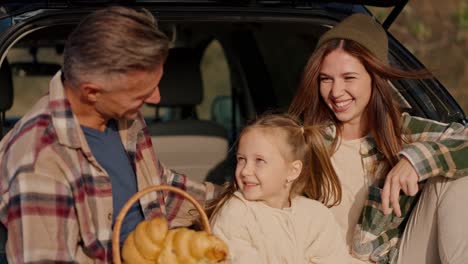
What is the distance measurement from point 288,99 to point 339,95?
1.27 metres

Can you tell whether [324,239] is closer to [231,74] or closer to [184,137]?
[184,137]

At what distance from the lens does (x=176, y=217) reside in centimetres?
297

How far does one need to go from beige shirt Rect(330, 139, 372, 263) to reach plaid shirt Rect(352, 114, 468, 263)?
26 millimetres

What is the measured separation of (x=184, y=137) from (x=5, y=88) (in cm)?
76

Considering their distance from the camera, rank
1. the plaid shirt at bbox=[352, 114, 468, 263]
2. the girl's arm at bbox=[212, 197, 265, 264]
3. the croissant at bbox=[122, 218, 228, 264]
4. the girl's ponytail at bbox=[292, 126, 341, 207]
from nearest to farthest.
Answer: the croissant at bbox=[122, 218, 228, 264] < the girl's arm at bbox=[212, 197, 265, 264] < the plaid shirt at bbox=[352, 114, 468, 263] < the girl's ponytail at bbox=[292, 126, 341, 207]

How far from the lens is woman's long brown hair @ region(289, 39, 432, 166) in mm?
2980

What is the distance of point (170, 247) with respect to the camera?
7.38 feet

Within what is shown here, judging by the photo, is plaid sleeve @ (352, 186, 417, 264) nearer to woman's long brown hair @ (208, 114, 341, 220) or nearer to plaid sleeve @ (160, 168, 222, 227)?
woman's long brown hair @ (208, 114, 341, 220)

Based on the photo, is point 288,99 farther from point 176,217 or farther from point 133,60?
point 133,60

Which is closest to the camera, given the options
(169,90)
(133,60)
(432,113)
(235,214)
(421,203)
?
(133,60)

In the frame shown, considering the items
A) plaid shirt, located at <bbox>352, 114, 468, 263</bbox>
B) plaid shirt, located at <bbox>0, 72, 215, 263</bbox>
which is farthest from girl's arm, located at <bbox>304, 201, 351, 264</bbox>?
plaid shirt, located at <bbox>0, 72, 215, 263</bbox>

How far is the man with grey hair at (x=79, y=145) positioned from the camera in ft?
7.54

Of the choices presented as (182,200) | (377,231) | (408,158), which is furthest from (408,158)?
(182,200)

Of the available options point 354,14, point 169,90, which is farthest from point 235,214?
point 169,90
